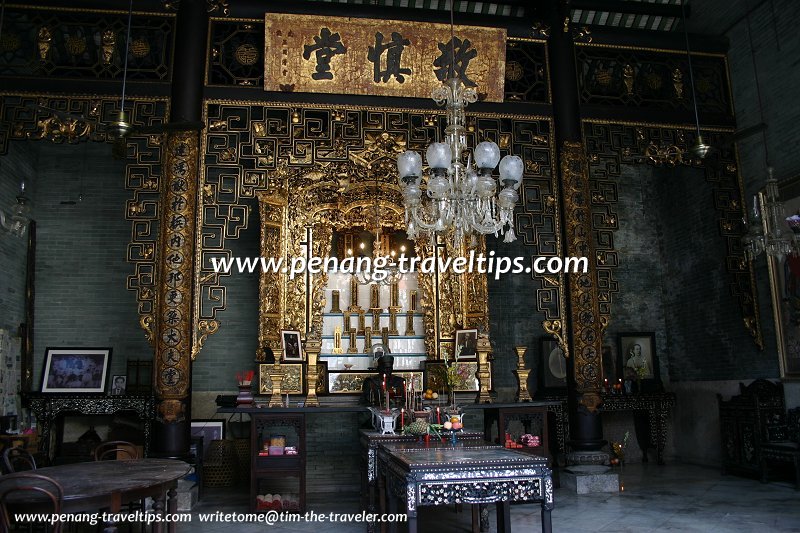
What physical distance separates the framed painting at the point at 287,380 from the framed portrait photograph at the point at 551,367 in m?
3.75

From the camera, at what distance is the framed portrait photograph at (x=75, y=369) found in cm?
825

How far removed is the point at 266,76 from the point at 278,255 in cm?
220

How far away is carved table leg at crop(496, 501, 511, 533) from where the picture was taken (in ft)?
13.3

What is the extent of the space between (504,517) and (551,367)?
5.48m

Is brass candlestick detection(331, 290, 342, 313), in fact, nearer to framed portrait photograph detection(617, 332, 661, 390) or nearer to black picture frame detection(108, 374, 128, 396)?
black picture frame detection(108, 374, 128, 396)

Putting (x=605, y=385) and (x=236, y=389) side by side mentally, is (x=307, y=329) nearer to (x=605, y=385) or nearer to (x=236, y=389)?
(x=236, y=389)

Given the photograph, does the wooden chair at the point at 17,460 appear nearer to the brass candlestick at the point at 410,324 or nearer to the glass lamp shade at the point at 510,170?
the glass lamp shade at the point at 510,170

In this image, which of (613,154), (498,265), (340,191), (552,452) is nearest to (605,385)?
(552,452)

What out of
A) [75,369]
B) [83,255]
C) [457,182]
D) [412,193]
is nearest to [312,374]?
[412,193]

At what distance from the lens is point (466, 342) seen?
792cm

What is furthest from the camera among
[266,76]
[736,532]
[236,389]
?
[236,389]

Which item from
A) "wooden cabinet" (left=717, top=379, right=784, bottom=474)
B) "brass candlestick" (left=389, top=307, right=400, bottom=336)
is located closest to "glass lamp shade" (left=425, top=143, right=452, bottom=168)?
"brass candlestick" (left=389, top=307, right=400, bottom=336)

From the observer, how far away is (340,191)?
8148mm

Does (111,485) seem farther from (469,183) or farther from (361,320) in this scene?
(361,320)
